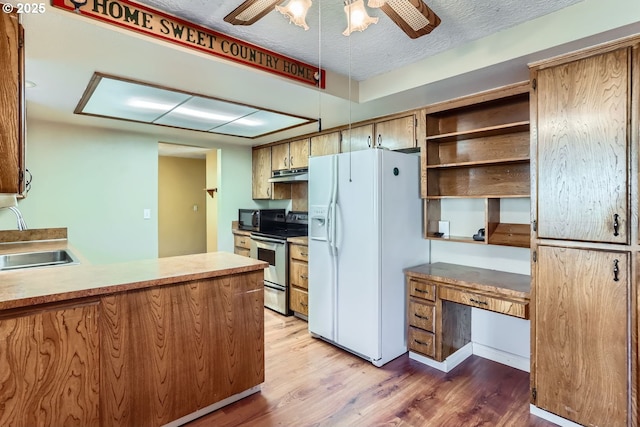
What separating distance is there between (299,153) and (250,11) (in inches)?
108

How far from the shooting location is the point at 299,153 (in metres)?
4.23

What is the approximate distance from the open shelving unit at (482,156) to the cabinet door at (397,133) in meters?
0.14

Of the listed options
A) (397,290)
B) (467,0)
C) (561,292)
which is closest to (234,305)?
(397,290)

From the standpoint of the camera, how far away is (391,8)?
1420mm

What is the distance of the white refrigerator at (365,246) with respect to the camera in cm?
263

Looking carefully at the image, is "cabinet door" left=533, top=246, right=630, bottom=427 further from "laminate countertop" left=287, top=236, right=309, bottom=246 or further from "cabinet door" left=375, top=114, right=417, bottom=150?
"laminate countertop" left=287, top=236, right=309, bottom=246

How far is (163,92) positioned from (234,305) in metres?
1.67

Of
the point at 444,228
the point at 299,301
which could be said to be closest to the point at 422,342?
the point at 444,228

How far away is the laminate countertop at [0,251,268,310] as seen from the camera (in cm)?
148

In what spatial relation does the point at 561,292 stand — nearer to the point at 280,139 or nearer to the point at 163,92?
the point at 163,92

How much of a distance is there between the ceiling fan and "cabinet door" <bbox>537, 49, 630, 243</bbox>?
95 centimetres

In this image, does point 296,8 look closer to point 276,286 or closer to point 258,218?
point 276,286

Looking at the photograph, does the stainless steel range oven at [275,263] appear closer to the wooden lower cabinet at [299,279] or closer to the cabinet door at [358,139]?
the wooden lower cabinet at [299,279]

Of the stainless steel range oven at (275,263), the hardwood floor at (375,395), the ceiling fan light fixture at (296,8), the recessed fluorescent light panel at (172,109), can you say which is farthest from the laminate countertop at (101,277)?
the stainless steel range oven at (275,263)
